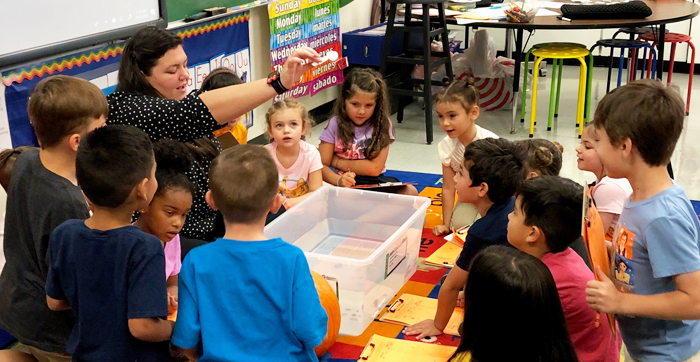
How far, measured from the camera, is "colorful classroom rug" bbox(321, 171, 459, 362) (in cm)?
248

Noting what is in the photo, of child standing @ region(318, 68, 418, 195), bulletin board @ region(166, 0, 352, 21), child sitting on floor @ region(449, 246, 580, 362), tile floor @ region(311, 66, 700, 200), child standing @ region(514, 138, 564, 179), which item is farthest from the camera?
tile floor @ region(311, 66, 700, 200)

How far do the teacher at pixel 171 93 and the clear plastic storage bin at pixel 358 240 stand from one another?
66 cm

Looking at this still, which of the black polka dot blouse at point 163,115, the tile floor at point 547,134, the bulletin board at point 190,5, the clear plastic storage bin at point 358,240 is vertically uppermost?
the bulletin board at point 190,5

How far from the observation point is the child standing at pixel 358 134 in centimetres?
346

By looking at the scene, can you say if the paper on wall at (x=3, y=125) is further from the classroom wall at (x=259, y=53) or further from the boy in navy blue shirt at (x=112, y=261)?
the classroom wall at (x=259, y=53)

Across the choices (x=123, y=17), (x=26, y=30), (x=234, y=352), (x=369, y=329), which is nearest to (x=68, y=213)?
(x=234, y=352)

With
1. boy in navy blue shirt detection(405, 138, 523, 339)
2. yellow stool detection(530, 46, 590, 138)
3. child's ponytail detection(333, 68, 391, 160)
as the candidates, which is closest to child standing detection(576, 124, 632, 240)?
boy in navy blue shirt detection(405, 138, 523, 339)

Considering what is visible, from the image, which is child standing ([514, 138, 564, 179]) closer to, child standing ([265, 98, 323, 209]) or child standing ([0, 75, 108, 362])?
child standing ([265, 98, 323, 209])

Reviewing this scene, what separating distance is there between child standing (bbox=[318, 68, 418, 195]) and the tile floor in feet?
3.36

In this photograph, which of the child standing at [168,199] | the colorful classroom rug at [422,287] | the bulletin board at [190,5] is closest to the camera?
the child standing at [168,199]

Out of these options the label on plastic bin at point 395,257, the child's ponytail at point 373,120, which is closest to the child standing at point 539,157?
the label on plastic bin at point 395,257

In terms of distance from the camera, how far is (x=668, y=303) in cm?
166

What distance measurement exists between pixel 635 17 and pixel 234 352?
443 cm

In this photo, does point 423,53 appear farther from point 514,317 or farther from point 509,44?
point 514,317
